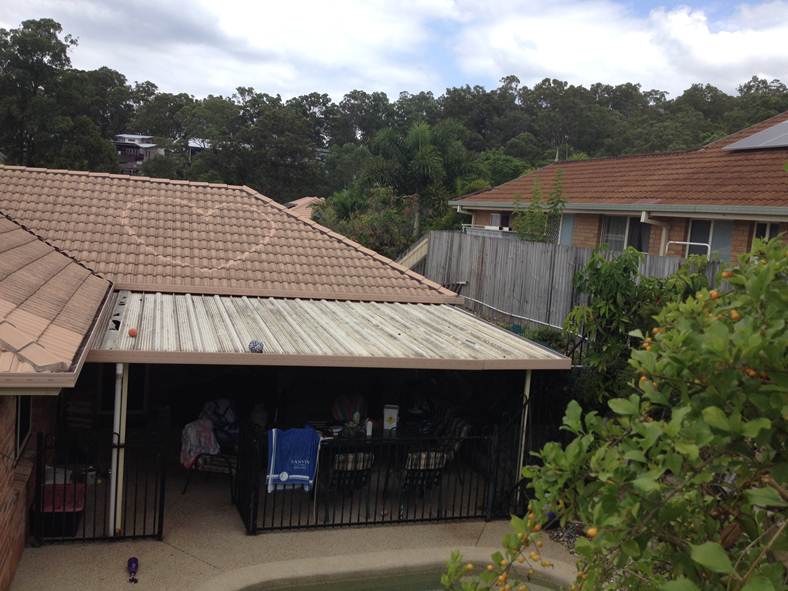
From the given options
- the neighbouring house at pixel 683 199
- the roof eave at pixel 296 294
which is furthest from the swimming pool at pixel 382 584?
the neighbouring house at pixel 683 199

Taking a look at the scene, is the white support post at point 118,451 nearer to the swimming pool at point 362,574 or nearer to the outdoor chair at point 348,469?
the swimming pool at point 362,574

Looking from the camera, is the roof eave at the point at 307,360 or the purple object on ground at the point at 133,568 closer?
the purple object on ground at the point at 133,568

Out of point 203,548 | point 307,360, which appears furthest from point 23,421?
point 307,360

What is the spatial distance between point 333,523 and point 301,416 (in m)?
3.51

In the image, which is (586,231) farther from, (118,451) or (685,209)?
(118,451)

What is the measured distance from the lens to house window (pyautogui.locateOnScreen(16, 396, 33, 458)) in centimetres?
760

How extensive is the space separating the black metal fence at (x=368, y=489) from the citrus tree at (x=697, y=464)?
6.23 m

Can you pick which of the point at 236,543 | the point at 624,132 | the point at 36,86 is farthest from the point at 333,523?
the point at 624,132

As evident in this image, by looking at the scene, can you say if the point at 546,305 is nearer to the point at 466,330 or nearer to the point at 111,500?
the point at 466,330

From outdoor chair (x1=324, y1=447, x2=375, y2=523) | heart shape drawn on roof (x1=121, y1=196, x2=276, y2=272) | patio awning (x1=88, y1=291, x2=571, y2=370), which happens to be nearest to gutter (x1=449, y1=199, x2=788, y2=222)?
patio awning (x1=88, y1=291, x2=571, y2=370)

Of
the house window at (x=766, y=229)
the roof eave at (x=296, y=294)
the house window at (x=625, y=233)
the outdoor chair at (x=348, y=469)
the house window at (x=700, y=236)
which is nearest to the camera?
the outdoor chair at (x=348, y=469)

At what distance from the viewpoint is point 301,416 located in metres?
12.1

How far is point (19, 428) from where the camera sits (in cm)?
762

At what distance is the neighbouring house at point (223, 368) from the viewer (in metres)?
7.68
